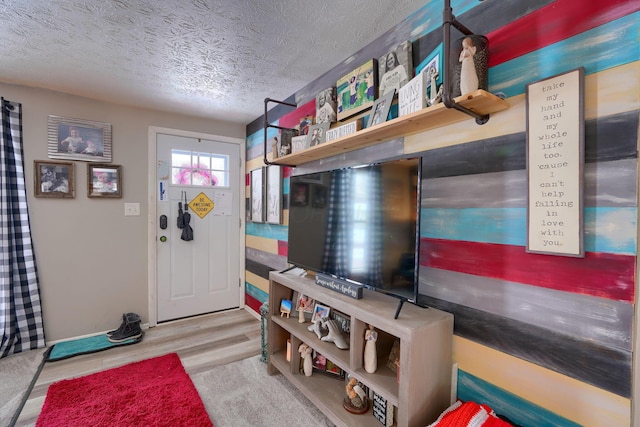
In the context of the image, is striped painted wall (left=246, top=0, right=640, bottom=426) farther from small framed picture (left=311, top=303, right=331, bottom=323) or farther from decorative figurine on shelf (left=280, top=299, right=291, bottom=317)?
decorative figurine on shelf (left=280, top=299, right=291, bottom=317)

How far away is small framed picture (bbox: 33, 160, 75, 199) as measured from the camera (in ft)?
8.09

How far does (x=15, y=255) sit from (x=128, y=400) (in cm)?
161

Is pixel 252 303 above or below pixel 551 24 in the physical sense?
below

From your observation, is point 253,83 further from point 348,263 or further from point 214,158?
point 348,263

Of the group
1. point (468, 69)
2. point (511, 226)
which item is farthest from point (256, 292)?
point (468, 69)

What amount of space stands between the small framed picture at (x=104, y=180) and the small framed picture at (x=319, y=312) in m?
→ 2.24

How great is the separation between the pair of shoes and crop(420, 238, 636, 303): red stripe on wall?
2.69 metres

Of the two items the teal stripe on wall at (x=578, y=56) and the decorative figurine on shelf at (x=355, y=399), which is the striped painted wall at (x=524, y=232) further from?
the decorative figurine on shelf at (x=355, y=399)

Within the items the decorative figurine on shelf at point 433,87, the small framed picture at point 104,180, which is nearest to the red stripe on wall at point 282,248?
the small framed picture at point 104,180

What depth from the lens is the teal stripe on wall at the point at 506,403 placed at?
1.03 m

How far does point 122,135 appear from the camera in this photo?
281 cm

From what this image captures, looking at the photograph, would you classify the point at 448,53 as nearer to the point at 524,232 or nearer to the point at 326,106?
the point at 524,232

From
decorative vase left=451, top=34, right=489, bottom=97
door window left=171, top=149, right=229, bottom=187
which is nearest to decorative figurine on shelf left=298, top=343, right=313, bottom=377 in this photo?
decorative vase left=451, top=34, right=489, bottom=97

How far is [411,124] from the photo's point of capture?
1378 millimetres
